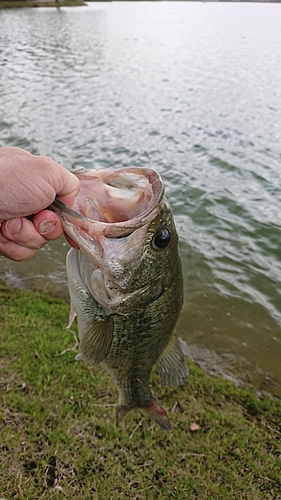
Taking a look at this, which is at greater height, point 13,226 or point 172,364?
point 13,226

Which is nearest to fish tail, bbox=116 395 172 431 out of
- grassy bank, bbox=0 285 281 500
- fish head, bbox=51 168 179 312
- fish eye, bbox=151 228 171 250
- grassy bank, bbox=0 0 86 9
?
grassy bank, bbox=0 285 281 500

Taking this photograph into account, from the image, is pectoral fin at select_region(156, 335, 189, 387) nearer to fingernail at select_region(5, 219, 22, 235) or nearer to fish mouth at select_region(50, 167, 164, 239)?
A: fish mouth at select_region(50, 167, 164, 239)

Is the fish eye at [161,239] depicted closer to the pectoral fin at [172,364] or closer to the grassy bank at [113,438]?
the pectoral fin at [172,364]

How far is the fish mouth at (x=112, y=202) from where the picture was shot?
6.13 feet

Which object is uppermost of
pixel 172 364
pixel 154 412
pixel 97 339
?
pixel 97 339

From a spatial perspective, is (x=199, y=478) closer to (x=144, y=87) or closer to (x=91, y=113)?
(x=91, y=113)

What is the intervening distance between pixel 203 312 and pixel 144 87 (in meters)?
13.1

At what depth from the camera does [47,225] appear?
1935mm

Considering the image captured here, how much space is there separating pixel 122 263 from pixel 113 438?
6.60 feet

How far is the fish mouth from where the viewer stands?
73.6 inches

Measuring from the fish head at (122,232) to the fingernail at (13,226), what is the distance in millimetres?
197

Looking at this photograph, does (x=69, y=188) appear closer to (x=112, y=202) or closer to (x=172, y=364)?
(x=112, y=202)

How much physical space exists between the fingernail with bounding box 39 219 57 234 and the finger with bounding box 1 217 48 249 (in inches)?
1.8

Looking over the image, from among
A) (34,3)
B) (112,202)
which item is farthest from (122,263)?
(34,3)
